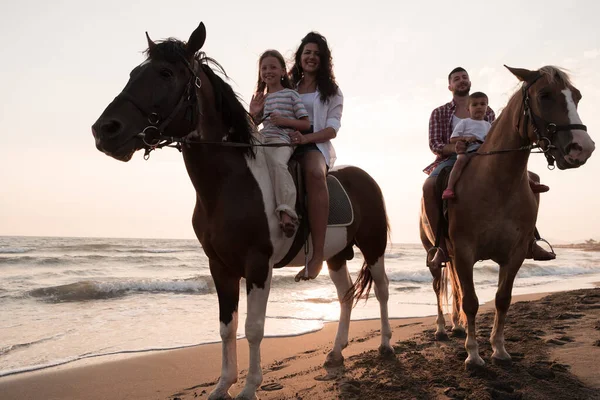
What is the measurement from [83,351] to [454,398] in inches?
170

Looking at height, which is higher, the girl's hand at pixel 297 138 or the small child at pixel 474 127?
the small child at pixel 474 127

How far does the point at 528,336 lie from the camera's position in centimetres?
466

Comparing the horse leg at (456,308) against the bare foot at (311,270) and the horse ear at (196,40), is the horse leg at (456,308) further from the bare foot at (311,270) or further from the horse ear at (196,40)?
the horse ear at (196,40)

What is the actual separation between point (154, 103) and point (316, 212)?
142 cm

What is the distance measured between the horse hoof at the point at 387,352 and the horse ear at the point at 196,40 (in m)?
3.24

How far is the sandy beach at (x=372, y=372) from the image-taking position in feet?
10.6

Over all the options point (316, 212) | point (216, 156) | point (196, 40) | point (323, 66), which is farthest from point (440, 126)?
point (196, 40)

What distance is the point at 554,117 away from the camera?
3.40 m

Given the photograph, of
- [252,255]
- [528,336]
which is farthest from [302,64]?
[528,336]

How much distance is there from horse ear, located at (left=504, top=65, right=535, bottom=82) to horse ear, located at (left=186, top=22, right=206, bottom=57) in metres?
2.53

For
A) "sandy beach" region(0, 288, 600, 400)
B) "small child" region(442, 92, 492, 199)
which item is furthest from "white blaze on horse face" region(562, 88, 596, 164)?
"sandy beach" region(0, 288, 600, 400)

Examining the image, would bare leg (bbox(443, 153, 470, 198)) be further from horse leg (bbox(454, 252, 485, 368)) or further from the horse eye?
the horse eye

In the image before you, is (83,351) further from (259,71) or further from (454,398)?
Result: (454,398)

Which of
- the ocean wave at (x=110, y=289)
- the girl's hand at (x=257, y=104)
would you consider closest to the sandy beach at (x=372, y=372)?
the girl's hand at (x=257, y=104)
